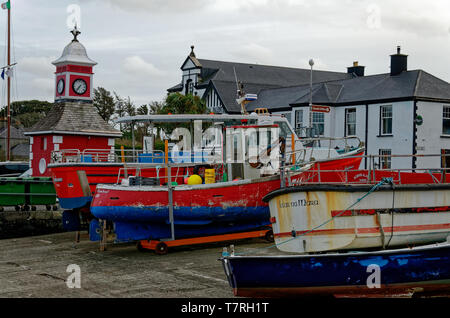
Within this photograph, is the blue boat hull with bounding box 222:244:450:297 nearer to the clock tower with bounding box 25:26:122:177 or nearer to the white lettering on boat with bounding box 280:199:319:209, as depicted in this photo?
the white lettering on boat with bounding box 280:199:319:209

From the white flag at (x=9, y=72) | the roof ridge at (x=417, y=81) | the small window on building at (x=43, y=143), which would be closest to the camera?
the small window on building at (x=43, y=143)

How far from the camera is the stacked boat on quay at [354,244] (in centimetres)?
837

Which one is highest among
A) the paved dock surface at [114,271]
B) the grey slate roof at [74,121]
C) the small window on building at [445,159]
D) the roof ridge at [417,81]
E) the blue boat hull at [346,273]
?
the roof ridge at [417,81]

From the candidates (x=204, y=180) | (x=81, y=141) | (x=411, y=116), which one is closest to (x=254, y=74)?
(x=411, y=116)

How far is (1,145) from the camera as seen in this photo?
6831 cm

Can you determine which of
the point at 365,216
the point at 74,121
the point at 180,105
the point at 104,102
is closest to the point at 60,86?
the point at 74,121

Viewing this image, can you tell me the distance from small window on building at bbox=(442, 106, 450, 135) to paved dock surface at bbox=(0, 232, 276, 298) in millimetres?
17831

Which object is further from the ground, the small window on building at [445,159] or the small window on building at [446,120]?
the small window on building at [446,120]

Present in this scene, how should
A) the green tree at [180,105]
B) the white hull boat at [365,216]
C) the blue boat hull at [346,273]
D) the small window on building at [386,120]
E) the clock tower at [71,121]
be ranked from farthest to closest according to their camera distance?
the green tree at [180,105], the small window on building at [386,120], the clock tower at [71,121], the white hull boat at [365,216], the blue boat hull at [346,273]

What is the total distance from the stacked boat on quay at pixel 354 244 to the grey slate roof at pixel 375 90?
800 inches

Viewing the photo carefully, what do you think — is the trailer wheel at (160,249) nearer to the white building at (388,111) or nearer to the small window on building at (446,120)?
the white building at (388,111)

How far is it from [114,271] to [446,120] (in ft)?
74.7

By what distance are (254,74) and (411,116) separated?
29.0 metres

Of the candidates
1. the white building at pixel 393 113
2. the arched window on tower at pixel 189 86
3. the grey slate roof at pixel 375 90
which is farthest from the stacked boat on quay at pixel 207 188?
the arched window on tower at pixel 189 86
